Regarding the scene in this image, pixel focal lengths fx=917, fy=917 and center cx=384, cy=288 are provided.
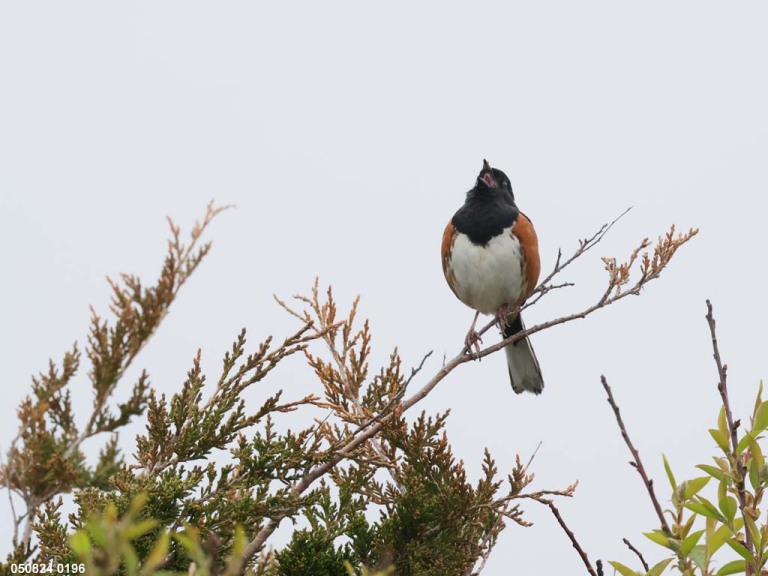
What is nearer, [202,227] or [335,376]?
[335,376]

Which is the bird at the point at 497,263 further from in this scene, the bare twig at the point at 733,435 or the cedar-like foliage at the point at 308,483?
→ the bare twig at the point at 733,435

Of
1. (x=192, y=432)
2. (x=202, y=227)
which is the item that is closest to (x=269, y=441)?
(x=192, y=432)

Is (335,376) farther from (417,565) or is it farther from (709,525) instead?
(709,525)

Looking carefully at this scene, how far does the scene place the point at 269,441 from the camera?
2.26 meters

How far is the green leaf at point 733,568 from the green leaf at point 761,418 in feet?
0.69

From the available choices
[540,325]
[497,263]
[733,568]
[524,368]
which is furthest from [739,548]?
[524,368]

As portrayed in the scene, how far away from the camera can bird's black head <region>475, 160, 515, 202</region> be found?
14.5ft

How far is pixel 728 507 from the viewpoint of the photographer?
4.48 feet

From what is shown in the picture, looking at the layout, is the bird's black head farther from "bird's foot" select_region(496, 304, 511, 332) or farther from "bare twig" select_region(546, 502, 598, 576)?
"bare twig" select_region(546, 502, 598, 576)

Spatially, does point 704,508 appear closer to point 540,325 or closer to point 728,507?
point 728,507

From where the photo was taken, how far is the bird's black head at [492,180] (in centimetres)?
441

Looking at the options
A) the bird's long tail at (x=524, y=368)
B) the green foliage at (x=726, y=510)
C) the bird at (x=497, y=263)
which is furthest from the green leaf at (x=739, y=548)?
the bird's long tail at (x=524, y=368)

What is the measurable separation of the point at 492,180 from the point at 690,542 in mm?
3276

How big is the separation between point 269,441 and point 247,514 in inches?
9.1
